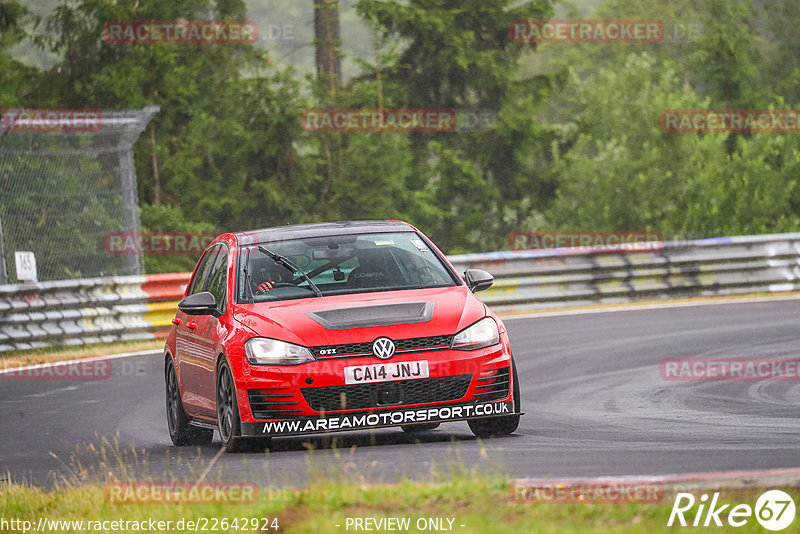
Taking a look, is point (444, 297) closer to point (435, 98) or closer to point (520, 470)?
point (520, 470)

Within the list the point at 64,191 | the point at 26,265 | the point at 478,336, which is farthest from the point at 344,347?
the point at 64,191

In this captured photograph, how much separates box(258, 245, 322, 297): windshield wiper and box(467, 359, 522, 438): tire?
1.38 meters

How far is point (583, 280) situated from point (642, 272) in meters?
0.99

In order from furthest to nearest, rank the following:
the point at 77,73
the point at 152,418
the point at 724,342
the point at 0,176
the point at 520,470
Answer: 1. the point at 77,73
2. the point at 0,176
3. the point at 724,342
4. the point at 152,418
5. the point at 520,470

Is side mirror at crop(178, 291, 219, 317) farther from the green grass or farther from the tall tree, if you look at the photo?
the tall tree

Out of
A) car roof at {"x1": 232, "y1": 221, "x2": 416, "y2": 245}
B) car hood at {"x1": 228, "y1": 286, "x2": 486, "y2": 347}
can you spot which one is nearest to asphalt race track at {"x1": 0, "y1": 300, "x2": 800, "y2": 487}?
car hood at {"x1": 228, "y1": 286, "x2": 486, "y2": 347}

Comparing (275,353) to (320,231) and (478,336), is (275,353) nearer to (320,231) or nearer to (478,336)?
(478,336)

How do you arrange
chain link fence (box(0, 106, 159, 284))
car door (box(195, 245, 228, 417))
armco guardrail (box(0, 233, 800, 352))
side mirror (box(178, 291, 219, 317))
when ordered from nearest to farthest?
car door (box(195, 245, 228, 417)) < side mirror (box(178, 291, 219, 317)) < chain link fence (box(0, 106, 159, 284)) < armco guardrail (box(0, 233, 800, 352))

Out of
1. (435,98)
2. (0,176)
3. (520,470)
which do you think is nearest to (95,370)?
(0,176)

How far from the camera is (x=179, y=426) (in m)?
10.5

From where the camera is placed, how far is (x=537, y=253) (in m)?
21.1

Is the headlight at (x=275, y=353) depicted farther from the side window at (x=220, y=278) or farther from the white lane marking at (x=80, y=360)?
A: the white lane marking at (x=80, y=360)

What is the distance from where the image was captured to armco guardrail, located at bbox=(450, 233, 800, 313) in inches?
832

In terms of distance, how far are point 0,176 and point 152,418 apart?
317 inches
